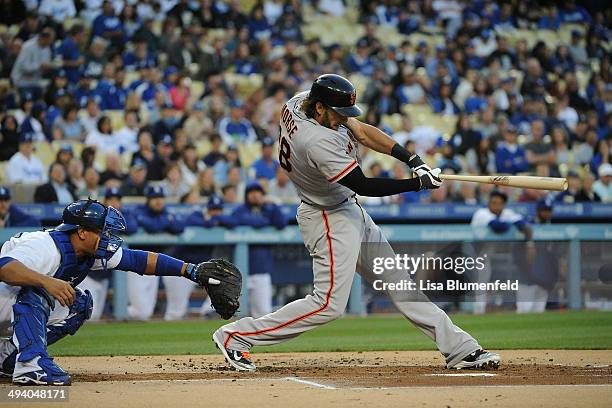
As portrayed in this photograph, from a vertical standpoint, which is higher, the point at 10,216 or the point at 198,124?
the point at 198,124

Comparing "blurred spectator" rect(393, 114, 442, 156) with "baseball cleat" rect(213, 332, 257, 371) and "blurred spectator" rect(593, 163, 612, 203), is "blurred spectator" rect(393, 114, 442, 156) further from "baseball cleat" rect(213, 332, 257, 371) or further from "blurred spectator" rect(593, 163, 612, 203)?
"baseball cleat" rect(213, 332, 257, 371)

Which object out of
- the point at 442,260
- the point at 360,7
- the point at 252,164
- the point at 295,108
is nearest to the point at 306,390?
the point at 295,108

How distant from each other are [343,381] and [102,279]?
6.31m

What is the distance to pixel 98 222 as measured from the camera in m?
5.90

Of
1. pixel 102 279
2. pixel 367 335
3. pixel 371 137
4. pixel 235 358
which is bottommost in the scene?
pixel 367 335

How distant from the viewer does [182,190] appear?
13266 millimetres

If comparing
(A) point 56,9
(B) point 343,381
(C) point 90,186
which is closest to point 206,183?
(C) point 90,186

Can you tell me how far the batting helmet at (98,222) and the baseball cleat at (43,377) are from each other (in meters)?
0.74

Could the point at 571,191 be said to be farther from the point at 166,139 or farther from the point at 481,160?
the point at 166,139

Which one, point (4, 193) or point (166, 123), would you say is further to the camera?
point (166, 123)

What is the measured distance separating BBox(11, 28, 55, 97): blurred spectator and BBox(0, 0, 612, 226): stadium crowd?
0.8 inches

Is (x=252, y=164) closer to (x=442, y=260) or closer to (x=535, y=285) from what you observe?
(x=442, y=260)

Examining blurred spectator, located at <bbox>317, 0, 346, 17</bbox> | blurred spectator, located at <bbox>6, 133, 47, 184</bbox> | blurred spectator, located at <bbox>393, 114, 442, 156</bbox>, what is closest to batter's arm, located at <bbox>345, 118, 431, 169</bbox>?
blurred spectator, located at <bbox>6, 133, 47, 184</bbox>

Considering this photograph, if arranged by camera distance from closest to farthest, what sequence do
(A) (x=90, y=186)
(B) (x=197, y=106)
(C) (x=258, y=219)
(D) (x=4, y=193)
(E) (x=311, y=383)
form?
1. (E) (x=311, y=383)
2. (D) (x=4, y=193)
3. (C) (x=258, y=219)
4. (A) (x=90, y=186)
5. (B) (x=197, y=106)
